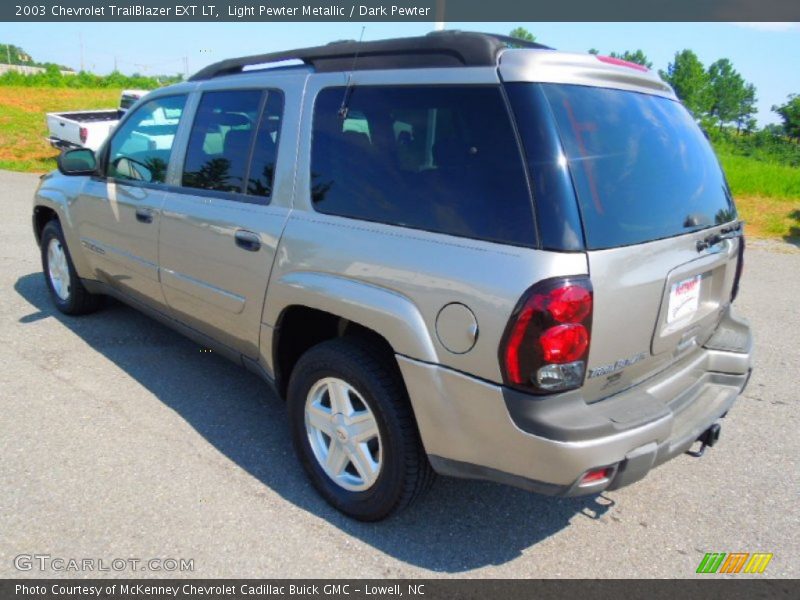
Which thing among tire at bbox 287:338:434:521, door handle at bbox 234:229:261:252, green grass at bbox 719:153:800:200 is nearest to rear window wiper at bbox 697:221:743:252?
tire at bbox 287:338:434:521

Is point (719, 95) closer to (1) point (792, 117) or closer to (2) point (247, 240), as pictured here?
(1) point (792, 117)

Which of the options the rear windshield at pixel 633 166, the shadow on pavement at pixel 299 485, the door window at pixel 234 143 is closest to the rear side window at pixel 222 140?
the door window at pixel 234 143

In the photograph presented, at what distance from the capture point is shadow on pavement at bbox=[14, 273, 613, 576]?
2646 mm

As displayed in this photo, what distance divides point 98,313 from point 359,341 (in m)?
3.53

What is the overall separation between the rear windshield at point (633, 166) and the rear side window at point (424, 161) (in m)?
0.22

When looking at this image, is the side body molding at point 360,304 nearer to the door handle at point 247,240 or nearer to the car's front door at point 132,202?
the door handle at point 247,240

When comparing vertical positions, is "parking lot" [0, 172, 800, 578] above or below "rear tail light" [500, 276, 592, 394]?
below

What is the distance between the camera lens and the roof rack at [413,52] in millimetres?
2314

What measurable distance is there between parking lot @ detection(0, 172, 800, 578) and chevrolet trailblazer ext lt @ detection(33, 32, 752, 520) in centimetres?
29

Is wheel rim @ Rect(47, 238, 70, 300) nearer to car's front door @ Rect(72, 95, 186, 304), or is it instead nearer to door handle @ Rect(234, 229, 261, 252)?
car's front door @ Rect(72, 95, 186, 304)

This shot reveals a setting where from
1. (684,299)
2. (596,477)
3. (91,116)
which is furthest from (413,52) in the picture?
(91,116)

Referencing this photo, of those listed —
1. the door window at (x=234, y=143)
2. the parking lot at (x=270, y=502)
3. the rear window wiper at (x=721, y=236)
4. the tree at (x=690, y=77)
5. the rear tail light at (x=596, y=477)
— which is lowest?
the parking lot at (x=270, y=502)
